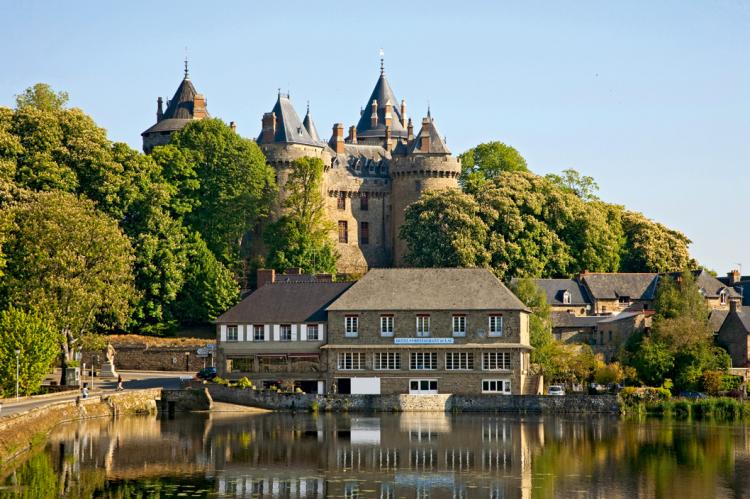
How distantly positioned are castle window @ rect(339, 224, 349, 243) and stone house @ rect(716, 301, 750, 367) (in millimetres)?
37907

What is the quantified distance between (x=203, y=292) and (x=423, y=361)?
21.1 metres

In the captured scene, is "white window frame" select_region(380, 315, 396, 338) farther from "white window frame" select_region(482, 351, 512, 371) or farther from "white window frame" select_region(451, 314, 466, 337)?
"white window frame" select_region(482, 351, 512, 371)

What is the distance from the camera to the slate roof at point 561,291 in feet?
305

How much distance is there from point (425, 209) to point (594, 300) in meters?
13.7

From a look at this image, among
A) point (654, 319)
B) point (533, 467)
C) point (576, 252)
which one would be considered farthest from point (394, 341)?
point (576, 252)

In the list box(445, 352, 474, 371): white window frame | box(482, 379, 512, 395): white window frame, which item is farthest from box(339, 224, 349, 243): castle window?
box(482, 379, 512, 395): white window frame

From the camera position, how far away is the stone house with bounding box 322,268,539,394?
71312 millimetres

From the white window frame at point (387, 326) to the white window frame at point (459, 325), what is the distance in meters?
3.02

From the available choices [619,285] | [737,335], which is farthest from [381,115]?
[737,335]

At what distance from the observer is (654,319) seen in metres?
79.9

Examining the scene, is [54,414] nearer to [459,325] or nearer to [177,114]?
[459,325]

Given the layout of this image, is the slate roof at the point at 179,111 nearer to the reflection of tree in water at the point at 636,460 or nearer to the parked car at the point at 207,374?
the parked car at the point at 207,374

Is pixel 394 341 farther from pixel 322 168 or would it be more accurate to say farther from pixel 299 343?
pixel 322 168

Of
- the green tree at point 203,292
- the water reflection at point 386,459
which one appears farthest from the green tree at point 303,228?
the water reflection at point 386,459
